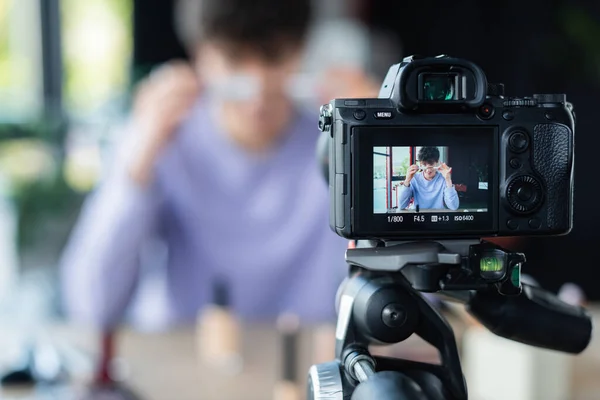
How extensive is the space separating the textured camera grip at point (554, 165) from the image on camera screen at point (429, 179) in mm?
45

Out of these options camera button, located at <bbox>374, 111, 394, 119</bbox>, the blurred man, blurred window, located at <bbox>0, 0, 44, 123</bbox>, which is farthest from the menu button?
blurred window, located at <bbox>0, 0, 44, 123</bbox>

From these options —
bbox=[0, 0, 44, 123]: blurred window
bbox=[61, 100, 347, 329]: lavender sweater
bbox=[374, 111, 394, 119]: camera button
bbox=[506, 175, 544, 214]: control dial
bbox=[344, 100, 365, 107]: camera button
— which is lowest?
bbox=[61, 100, 347, 329]: lavender sweater

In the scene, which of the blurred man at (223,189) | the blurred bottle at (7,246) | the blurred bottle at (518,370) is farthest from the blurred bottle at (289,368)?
the blurred bottle at (7,246)

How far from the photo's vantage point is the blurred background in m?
2.56

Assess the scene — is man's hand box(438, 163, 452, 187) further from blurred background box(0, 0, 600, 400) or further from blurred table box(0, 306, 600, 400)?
blurred background box(0, 0, 600, 400)

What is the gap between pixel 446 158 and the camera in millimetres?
573

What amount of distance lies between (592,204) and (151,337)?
3742 mm

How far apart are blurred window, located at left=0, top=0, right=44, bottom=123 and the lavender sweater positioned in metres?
2.64

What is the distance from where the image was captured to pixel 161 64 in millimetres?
4578

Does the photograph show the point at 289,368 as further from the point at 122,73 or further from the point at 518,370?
the point at 122,73

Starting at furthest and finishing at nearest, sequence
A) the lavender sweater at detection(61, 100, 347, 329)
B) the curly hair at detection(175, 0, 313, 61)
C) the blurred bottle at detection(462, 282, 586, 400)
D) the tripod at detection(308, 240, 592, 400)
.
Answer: the lavender sweater at detection(61, 100, 347, 329)
the curly hair at detection(175, 0, 313, 61)
the blurred bottle at detection(462, 282, 586, 400)
the tripod at detection(308, 240, 592, 400)

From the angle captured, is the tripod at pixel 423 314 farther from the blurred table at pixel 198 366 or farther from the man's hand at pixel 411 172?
the blurred table at pixel 198 366

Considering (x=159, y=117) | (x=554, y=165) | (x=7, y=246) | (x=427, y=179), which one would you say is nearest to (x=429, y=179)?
(x=427, y=179)

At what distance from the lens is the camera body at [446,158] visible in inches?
22.0
